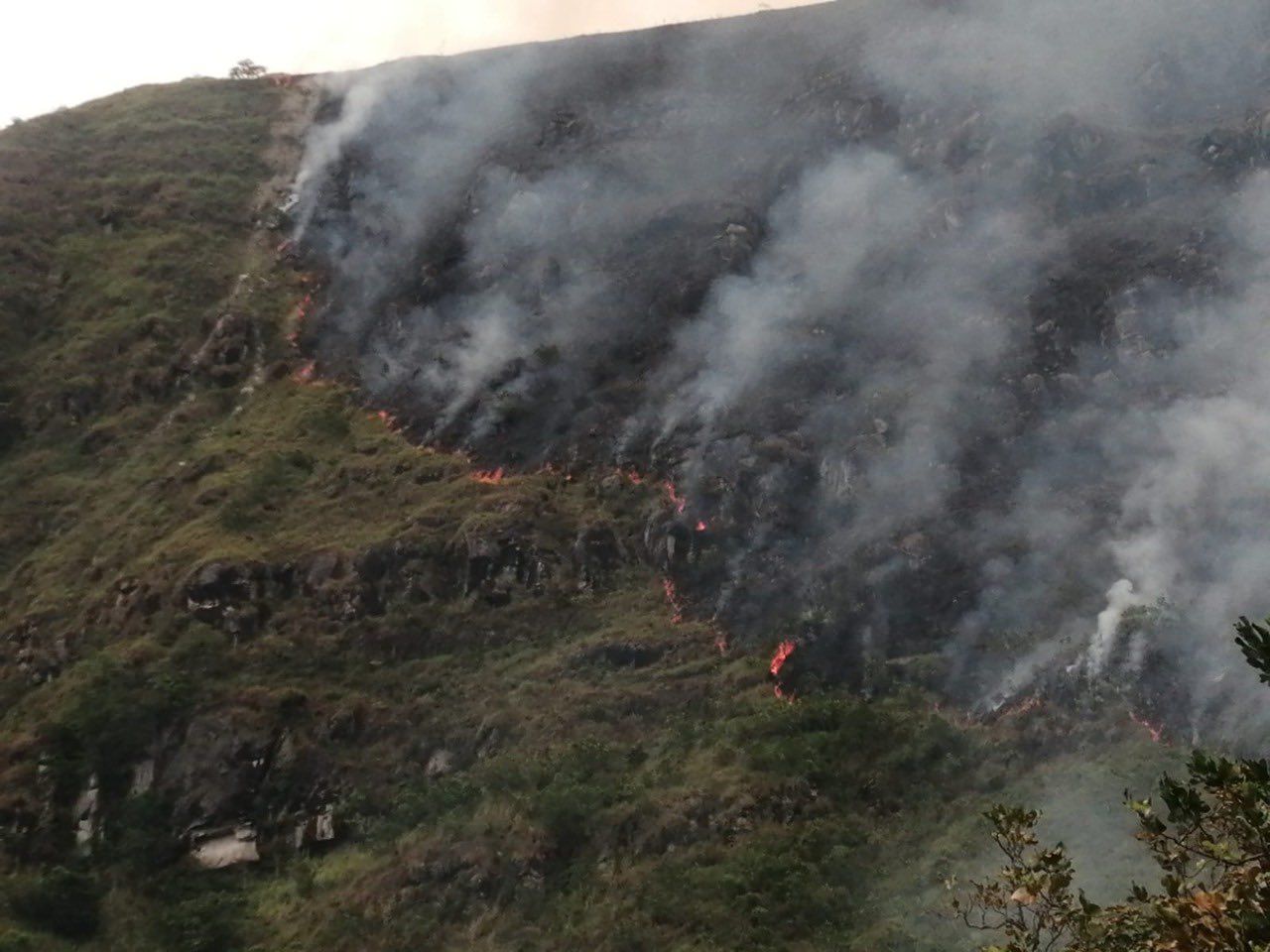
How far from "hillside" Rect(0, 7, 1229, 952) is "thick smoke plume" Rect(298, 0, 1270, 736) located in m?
1.32

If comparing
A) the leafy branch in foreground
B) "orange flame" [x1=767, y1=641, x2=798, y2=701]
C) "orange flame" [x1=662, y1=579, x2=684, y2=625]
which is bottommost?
"orange flame" [x1=767, y1=641, x2=798, y2=701]

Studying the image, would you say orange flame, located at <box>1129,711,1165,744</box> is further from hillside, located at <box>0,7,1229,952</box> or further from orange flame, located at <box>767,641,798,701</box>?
orange flame, located at <box>767,641,798,701</box>

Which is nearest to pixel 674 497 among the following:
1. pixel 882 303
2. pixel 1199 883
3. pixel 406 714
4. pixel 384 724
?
pixel 406 714

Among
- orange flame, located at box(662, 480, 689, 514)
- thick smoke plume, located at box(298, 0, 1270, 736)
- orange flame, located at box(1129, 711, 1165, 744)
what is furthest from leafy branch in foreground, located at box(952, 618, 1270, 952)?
orange flame, located at box(662, 480, 689, 514)

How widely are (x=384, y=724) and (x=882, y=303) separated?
24.7 m

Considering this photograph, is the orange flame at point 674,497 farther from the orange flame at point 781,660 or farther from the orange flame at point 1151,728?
the orange flame at point 1151,728

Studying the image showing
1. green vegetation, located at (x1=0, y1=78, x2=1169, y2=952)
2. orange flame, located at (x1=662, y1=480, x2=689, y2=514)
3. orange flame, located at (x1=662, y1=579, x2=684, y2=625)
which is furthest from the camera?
orange flame, located at (x1=662, y1=480, x2=689, y2=514)

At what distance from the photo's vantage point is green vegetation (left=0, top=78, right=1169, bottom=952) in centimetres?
2959

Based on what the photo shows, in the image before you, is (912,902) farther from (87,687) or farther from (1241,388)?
(87,687)

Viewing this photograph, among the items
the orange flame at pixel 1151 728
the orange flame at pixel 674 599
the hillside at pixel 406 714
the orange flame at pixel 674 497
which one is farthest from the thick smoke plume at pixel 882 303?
the hillside at pixel 406 714

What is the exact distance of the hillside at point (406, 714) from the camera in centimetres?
2944

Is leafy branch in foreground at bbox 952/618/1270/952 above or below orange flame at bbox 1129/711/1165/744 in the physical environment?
above

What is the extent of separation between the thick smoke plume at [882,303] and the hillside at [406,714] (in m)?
1.32

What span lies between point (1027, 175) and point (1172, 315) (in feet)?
36.6
